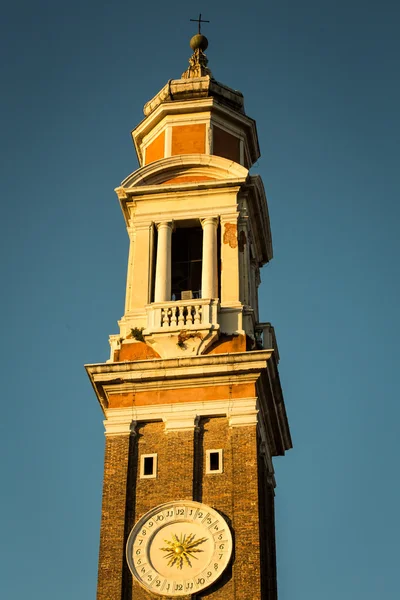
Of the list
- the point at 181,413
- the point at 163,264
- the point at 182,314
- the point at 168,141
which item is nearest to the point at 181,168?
the point at 168,141

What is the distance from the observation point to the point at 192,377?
141ft

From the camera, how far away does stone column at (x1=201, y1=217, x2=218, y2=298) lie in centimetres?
4566

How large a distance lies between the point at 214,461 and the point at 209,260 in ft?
25.6

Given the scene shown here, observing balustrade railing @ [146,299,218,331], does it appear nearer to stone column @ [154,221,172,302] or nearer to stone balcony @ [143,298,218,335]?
stone balcony @ [143,298,218,335]

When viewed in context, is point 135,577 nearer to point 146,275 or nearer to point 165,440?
point 165,440

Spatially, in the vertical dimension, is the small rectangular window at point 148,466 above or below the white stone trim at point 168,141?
below

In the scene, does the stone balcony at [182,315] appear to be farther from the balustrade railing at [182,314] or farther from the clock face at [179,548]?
the clock face at [179,548]

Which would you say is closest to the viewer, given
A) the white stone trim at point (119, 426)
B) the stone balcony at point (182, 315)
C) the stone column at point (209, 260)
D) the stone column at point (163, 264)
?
the white stone trim at point (119, 426)

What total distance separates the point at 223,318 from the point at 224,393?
301 centimetres

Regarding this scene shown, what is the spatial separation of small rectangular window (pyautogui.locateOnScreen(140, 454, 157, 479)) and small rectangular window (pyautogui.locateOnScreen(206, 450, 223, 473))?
1662 mm

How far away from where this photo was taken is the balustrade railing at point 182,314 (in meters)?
44.3

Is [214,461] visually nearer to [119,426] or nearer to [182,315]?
[119,426]

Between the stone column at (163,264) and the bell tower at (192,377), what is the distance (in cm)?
5

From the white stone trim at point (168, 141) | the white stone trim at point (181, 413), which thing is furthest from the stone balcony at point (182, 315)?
the white stone trim at point (168, 141)
